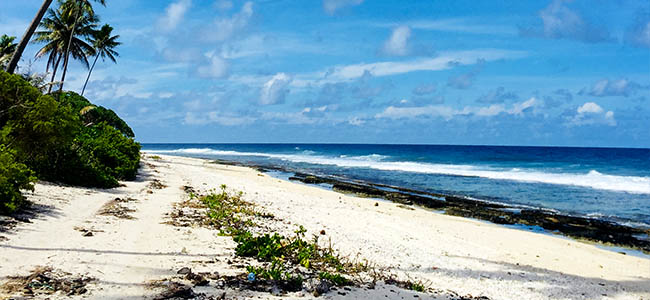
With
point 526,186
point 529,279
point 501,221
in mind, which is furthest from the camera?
point 526,186

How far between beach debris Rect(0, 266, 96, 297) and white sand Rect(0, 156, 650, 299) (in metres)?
0.14

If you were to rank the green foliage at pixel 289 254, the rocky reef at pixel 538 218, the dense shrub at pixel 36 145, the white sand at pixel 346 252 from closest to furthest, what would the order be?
the white sand at pixel 346 252 → the green foliage at pixel 289 254 → the dense shrub at pixel 36 145 → the rocky reef at pixel 538 218

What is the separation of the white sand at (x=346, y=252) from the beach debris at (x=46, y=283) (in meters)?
0.14

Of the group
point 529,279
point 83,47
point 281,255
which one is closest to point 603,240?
point 529,279

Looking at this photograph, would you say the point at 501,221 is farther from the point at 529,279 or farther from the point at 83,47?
the point at 83,47

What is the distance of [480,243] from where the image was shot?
10320 mm

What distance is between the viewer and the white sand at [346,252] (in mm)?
4957

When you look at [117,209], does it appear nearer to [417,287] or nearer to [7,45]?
[417,287]

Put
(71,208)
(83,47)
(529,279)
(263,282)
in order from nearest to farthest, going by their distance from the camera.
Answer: (263,282), (529,279), (71,208), (83,47)

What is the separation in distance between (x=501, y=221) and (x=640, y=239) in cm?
406

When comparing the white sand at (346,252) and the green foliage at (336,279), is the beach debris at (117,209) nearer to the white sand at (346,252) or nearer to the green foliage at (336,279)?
the white sand at (346,252)

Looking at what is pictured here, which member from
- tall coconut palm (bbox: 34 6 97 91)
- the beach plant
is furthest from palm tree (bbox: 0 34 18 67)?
the beach plant

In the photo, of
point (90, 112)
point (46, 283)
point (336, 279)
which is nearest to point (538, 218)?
point (336, 279)

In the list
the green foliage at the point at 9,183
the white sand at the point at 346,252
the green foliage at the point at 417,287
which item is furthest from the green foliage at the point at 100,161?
the green foliage at the point at 417,287
